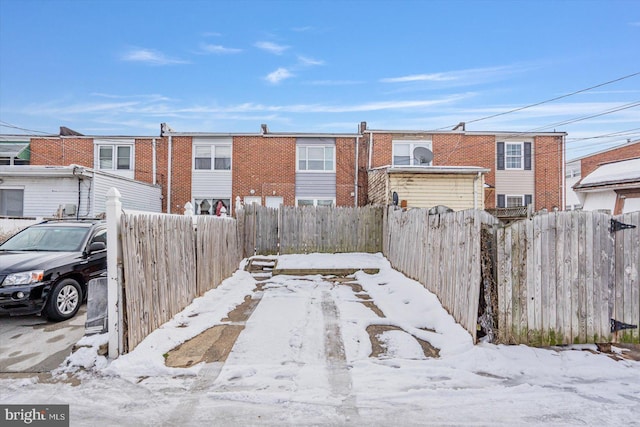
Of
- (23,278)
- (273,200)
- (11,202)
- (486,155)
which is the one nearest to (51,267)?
(23,278)

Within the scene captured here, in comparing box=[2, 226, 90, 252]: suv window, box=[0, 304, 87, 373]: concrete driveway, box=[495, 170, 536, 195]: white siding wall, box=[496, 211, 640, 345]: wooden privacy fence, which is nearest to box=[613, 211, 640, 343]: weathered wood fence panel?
box=[496, 211, 640, 345]: wooden privacy fence

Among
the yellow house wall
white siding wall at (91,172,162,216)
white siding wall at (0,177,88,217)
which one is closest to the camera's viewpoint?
white siding wall at (0,177,88,217)

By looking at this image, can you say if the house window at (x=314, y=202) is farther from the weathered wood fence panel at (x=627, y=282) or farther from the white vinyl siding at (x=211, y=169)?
the weathered wood fence panel at (x=627, y=282)

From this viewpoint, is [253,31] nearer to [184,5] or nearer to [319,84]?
[184,5]

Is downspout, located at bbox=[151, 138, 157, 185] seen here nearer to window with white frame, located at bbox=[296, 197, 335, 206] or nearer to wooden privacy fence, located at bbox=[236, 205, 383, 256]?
window with white frame, located at bbox=[296, 197, 335, 206]

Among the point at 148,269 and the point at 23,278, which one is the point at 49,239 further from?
the point at 148,269

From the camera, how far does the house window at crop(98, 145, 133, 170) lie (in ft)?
59.9

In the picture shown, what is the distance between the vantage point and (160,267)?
4.86 m

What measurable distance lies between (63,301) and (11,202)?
40.4 feet

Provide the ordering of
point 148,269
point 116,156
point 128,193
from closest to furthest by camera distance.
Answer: point 148,269 < point 128,193 < point 116,156

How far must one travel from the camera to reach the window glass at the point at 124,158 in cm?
1827

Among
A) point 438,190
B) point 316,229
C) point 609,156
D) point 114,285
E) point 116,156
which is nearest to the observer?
point 114,285

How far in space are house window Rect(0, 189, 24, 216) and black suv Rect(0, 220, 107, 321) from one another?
9.86m

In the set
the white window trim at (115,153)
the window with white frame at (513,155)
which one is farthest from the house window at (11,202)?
the window with white frame at (513,155)
